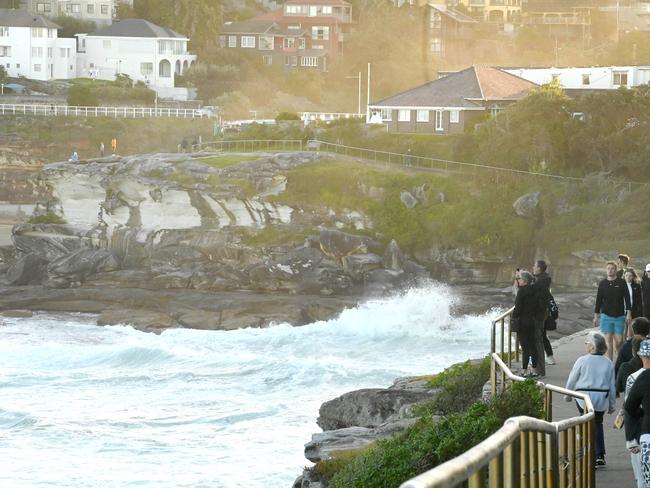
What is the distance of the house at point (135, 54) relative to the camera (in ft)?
277

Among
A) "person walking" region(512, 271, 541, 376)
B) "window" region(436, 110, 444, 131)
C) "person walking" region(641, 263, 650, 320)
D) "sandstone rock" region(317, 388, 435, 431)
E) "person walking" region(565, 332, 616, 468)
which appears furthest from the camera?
"window" region(436, 110, 444, 131)

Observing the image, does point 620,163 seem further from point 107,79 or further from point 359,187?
point 107,79

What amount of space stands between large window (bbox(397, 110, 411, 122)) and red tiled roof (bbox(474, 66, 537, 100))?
3585 millimetres

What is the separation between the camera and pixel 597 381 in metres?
11.8

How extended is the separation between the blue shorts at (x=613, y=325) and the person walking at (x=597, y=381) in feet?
15.4

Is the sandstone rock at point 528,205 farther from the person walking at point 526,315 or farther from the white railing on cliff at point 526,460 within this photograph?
the white railing on cliff at point 526,460

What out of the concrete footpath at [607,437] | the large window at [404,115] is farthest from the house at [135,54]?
the concrete footpath at [607,437]

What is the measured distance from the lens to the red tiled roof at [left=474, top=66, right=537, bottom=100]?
194ft

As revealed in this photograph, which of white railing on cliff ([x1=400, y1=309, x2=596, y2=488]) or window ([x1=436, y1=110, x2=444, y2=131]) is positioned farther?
window ([x1=436, y1=110, x2=444, y2=131])

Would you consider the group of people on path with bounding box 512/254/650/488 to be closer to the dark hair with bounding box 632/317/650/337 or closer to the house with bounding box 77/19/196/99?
the dark hair with bounding box 632/317/650/337

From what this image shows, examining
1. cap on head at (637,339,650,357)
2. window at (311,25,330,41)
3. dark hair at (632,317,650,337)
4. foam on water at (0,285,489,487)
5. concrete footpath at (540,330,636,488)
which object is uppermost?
window at (311,25,330,41)

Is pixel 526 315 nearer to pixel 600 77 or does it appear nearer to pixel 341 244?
pixel 341 244

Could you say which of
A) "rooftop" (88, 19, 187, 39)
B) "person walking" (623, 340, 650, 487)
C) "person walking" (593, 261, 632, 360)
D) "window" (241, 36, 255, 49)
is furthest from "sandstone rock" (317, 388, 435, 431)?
"window" (241, 36, 255, 49)

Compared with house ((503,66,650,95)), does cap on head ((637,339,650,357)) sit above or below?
below
